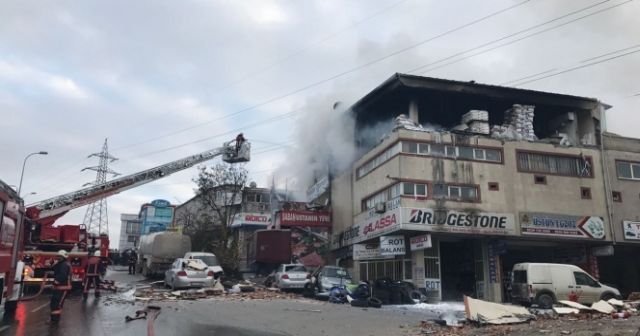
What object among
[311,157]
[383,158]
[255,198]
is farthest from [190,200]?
[383,158]

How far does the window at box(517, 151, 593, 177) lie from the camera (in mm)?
28703

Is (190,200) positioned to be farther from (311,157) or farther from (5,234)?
(5,234)

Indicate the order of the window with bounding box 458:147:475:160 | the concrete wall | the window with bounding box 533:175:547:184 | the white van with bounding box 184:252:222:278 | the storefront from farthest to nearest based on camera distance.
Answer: the concrete wall, the window with bounding box 533:175:547:184, the window with bounding box 458:147:475:160, the storefront, the white van with bounding box 184:252:222:278

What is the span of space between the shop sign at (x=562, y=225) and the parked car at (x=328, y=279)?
10.5m

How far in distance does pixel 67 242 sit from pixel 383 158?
54.4ft

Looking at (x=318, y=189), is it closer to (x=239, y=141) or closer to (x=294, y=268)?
(x=239, y=141)

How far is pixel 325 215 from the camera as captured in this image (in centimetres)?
3678

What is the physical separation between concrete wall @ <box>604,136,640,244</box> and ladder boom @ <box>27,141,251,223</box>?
2238 cm

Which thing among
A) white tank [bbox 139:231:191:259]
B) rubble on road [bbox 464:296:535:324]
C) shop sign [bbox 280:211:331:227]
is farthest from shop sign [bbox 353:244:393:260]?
rubble on road [bbox 464:296:535:324]

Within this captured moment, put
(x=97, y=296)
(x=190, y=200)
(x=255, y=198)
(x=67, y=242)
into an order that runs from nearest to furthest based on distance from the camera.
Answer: (x=97, y=296) → (x=67, y=242) → (x=255, y=198) → (x=190, y=200)

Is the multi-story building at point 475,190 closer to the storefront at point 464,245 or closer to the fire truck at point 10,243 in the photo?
the storefront at point 464,245

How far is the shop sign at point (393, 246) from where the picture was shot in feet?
85.4

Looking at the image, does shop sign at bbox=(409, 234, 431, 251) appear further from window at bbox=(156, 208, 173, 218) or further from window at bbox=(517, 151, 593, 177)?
window at bbox=(156, 208, 173, 218)

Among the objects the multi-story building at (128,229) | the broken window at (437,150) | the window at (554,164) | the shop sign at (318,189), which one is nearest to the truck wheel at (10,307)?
the broken window at (437,150)
